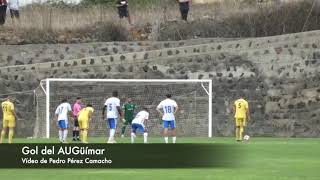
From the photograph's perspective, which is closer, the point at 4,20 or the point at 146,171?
the point at 146,171

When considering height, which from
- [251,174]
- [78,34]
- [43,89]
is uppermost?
[78,34]

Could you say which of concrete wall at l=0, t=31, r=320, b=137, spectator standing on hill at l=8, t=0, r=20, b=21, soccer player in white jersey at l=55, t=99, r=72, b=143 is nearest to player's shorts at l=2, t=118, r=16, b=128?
soccer player in white jersey at l=55, t=99, r=72, b=143

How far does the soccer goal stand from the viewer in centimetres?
4116

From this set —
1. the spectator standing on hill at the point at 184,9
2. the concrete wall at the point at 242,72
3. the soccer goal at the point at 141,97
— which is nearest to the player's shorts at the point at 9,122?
the soccer goal at the point at 141,97

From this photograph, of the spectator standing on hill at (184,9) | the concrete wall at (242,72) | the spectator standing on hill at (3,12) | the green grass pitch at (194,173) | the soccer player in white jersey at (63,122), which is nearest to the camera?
the green grass pitch at (194,173)

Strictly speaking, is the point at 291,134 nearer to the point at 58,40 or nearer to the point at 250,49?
the point at 250,49

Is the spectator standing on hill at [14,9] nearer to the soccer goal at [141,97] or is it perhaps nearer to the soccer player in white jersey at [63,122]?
the soccer goal at [141,97]

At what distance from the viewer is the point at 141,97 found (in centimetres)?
4231

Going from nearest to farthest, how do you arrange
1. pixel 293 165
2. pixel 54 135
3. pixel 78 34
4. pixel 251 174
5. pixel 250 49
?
pixel 251 174 → pixel 293 165 → pixel 54 135 → pixel 250 49 → pixel 78 34

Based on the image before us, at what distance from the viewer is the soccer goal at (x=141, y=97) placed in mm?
41156

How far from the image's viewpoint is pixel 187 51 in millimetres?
44344

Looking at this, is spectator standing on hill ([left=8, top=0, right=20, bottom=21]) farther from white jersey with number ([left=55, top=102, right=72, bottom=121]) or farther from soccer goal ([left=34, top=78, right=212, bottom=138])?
white jersey with number ([left=55, top=102, right=72, bottom=121])

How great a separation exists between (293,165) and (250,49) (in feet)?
70.0

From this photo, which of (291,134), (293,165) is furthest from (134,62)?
(293,165)
